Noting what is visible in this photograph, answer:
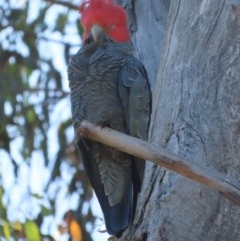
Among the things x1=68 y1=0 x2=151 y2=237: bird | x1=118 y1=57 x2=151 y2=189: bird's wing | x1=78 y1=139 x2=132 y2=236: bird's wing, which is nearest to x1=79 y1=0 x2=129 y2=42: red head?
x1=68 y1=0 x2=151 y2=237: bird

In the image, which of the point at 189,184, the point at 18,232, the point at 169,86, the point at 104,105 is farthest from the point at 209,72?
the point at 18,232

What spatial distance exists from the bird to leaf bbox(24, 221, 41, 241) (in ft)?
3.66

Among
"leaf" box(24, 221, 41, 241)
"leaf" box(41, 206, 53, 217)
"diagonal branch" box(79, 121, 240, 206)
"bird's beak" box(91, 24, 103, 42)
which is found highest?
"diagonal branch" box(79, 121, 240, 206)

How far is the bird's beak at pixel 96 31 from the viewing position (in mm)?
2854

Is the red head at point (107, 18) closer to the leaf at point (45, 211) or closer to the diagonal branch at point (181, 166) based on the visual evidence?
the diagonal branch at point (181, 166)

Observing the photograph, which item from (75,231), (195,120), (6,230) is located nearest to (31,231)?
(6,230)

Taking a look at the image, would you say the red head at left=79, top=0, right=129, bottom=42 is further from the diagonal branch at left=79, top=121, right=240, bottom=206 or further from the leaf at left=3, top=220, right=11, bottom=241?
the leaf at left=3, top=220, right=11, bottom=241

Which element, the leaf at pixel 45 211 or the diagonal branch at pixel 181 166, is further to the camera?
the leaf at pixel 45 211

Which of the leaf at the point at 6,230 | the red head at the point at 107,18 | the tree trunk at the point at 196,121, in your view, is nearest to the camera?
the tree trunk at the point at 196,121

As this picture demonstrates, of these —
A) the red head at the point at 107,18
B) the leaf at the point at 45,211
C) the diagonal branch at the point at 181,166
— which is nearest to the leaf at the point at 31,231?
the leaf at the point at 45,211

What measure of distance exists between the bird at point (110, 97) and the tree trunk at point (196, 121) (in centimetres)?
37

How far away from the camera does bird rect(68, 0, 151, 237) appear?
8.82 feet

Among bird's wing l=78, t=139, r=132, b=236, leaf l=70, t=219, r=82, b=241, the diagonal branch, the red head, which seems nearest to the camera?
the diagonal branch

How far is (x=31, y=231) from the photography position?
384cm
